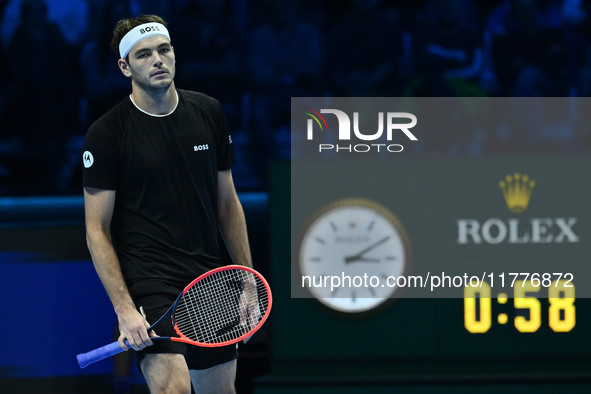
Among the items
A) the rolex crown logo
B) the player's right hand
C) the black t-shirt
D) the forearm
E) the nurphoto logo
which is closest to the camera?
the player's right hand

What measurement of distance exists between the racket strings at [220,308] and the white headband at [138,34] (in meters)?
0.73

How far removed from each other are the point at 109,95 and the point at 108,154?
4603mm

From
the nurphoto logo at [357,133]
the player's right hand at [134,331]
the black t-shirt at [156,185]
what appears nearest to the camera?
the player's right hand at [134,331]

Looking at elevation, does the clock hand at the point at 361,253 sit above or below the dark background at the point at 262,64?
below

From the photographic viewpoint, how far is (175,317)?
114 inches

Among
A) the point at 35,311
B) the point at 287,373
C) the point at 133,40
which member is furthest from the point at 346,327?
the point at 133,40

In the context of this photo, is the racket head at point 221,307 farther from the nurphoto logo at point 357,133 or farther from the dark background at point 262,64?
the dark background at point 262,64

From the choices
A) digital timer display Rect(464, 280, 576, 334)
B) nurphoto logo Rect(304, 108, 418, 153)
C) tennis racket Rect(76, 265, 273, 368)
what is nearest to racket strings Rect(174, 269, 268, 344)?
tennis racket Rect(76, 265, 273, 368)

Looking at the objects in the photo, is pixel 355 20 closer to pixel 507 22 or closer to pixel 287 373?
pixel 507 22

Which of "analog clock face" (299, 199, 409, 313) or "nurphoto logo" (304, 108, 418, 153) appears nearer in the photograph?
"analog clock face" (299, 199, 409, 313)

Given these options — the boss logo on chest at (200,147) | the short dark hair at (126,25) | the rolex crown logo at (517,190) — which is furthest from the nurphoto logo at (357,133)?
the short dark hair at (126,25)

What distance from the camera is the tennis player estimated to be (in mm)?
2848

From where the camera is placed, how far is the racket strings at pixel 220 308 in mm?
2945

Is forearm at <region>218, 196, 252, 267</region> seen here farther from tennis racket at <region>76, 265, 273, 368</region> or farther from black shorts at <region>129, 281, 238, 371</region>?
black shorts at <region>129, 281, 238, 371</region>
